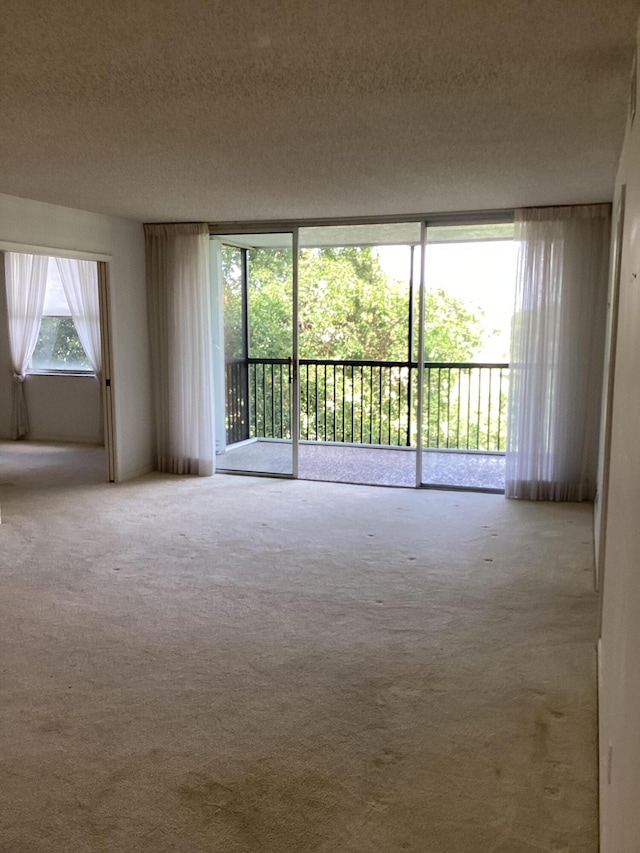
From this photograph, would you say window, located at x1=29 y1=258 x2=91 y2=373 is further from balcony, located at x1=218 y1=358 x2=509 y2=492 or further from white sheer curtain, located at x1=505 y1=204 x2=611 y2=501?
white sheer curtain, located at x1=505 y1=204 x2=611 y2=501

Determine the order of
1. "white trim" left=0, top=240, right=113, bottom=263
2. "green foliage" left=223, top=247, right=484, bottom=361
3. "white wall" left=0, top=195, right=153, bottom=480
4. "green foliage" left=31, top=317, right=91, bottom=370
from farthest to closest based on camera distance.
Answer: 1. "green foliage" left=223, top=247, right=484, bottom=361
2. "green foliage" left=31, top=317, right=91, bottom=370
3. "white wall" left=0, top=195, right=153, bottom=480
4. "white trim" left=0, top=240, right=113, bottom=263

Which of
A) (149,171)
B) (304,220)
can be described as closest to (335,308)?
(304,220)

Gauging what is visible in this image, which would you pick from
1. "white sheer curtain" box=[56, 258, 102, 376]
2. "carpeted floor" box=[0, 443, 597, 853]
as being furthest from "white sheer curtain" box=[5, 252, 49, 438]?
"carpeted floor" box=[0, 443, 597, 853]

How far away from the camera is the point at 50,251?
505 centimetres

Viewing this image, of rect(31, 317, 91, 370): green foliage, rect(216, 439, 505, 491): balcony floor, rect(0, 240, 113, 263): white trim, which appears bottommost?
rect(216, 439, 505, 491): balcony floor

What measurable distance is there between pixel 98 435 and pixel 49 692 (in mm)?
5453

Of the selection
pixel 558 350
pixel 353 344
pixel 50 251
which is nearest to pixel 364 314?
pixel 353 344

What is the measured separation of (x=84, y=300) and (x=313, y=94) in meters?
5.56

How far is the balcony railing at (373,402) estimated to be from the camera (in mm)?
6738

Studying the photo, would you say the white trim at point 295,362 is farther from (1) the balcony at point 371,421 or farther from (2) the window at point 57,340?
(2) the window at point 57,340

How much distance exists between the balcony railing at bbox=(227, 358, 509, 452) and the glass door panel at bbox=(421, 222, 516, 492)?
0.04 ft

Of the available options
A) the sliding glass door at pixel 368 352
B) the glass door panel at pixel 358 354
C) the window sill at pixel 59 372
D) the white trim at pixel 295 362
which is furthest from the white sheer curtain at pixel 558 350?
the window sill at pixel 59 372

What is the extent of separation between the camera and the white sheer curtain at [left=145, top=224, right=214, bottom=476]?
5.98 m

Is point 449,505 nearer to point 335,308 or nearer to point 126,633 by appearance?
point 126,633
